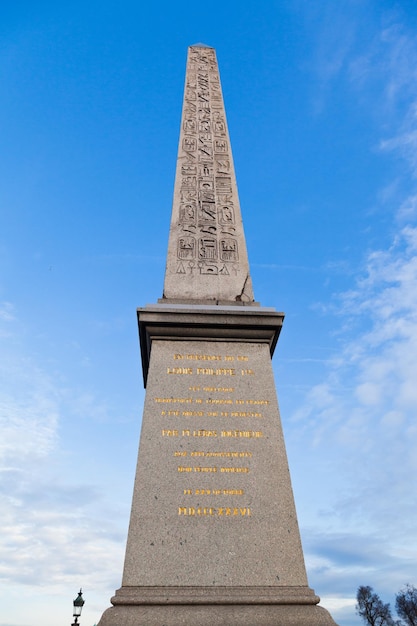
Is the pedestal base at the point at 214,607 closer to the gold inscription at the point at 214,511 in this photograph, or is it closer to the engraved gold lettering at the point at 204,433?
the gold inscription at the point at 214,511

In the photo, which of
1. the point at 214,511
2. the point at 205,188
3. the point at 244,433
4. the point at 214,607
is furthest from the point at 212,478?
the point at 205,188

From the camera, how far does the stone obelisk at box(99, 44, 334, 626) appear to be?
5061 mm

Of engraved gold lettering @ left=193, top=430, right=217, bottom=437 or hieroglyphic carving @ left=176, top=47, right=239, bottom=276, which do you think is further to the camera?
hieroglyphic carving @ left=176, top=47, right=239, bottom=276

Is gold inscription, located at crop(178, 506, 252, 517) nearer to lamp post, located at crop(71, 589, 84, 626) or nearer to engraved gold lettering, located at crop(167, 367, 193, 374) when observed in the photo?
engraved gold lettering, located at crop(167, 367, 193, 374)

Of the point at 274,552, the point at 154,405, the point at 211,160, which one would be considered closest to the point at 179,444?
the point at 154,405

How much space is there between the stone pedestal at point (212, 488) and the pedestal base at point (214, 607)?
0.01 m

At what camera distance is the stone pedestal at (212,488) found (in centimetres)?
502

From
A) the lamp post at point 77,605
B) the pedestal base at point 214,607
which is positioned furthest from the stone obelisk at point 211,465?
the lamp post at point 77,605

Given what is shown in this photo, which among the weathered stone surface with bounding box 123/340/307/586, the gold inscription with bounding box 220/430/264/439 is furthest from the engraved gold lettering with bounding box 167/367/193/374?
the gold inscription with bounding box 220/430/264/439

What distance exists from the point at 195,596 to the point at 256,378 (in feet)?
9.43

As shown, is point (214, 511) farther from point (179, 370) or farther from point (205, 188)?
point (205, 188)

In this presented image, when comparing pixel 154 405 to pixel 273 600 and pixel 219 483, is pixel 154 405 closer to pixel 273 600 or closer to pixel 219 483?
pixel 219 483

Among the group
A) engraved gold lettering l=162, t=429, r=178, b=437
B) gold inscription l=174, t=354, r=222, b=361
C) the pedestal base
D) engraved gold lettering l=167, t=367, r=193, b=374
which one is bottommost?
the pedestal base

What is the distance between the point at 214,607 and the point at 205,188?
718 cm
